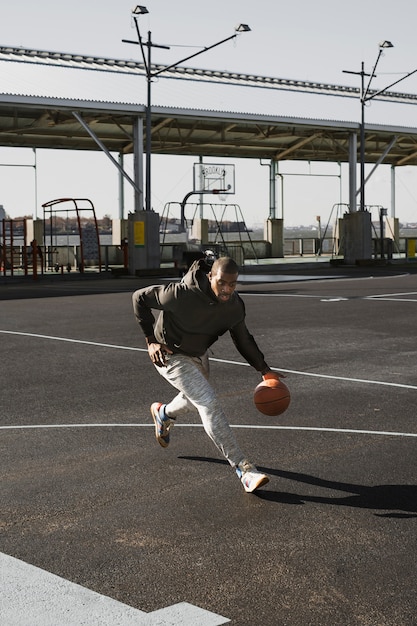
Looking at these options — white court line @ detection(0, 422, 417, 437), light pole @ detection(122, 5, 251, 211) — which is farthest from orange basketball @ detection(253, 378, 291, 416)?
light pole @ detection(122, 5, 251, 211)

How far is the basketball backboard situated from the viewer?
4541cm

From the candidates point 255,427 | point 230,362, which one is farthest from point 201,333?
point 230,362

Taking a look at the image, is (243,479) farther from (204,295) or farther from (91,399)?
(91,399)

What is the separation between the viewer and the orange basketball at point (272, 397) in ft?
24.0

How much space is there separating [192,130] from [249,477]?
36126 mm

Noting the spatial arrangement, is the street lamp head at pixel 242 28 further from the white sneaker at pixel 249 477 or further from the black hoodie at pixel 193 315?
the white sneaker at pixel 249 477

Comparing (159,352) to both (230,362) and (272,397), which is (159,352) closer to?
(272,397)

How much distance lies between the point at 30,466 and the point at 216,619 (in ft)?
11.0

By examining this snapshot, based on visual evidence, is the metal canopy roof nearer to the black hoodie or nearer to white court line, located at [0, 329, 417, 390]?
white court line, located at [0, 329, 417, 390]

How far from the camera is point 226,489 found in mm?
7082

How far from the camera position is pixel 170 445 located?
8.48m

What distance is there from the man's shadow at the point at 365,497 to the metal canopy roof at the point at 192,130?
28.0 m

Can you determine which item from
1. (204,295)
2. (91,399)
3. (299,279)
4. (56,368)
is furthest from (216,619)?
(299,279)

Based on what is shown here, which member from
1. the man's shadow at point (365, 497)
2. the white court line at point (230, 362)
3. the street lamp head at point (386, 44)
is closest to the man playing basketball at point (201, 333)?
the man's shadow at point (365, 497)
